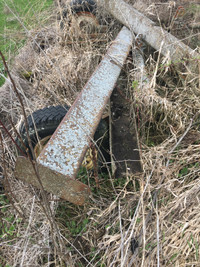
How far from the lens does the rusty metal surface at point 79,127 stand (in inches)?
45.3

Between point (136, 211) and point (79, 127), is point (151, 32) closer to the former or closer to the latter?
point (79, 127)

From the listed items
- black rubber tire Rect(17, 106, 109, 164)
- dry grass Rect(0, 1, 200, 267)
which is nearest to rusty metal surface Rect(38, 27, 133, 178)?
dry grass Rect(0, 1, 200, 267)

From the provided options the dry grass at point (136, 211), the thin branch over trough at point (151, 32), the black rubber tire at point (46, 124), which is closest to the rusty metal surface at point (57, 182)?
the dry grass at point (136, 211)

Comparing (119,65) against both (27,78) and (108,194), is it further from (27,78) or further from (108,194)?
(27,78)

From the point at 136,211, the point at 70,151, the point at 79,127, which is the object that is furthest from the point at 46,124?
the point at 136,211

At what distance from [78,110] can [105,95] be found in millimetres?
279

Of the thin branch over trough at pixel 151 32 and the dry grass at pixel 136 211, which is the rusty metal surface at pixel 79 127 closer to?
the dry grass at pixel 136 211

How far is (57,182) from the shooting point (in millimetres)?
1138

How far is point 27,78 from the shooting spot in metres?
3.32

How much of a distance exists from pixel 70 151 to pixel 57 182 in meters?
0.18

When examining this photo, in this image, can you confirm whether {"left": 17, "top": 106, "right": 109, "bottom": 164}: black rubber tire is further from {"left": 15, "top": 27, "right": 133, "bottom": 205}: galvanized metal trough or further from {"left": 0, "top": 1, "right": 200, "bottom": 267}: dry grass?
{"left": 15, "top": 27, "right": 133, "bottom": 205}: galvanized metal trough

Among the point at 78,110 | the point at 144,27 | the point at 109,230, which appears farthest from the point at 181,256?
the point at 144,27

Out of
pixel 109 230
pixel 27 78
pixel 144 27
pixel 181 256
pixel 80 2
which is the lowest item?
pixel 109 230

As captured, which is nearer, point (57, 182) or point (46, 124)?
point (57, 182)
